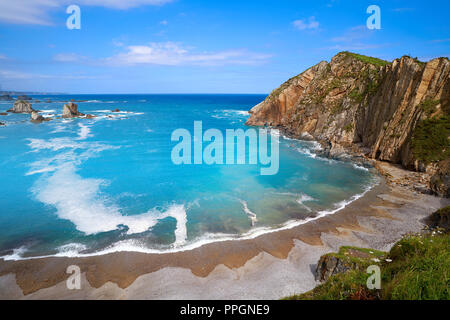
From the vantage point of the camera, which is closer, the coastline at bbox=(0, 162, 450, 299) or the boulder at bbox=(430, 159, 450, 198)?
the coastline at bbox=(0, 162, 450, 299)

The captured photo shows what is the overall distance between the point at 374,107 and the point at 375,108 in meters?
0.60

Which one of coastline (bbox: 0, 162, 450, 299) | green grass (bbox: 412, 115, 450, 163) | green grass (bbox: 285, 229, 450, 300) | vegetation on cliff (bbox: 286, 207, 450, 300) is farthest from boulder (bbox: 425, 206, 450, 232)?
green grass (bbox: 412, 115, 450, 163)

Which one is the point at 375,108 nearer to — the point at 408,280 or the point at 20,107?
the point at 408,280

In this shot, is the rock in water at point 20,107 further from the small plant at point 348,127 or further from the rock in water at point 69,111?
the small plant at point 348,127

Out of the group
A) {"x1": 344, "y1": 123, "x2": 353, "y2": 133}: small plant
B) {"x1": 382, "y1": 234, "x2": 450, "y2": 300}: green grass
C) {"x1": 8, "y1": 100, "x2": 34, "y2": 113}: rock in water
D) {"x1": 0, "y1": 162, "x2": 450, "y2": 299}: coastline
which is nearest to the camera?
{"x1": 382, "y1": 234, "x2": 450, "y2": 300}: green grass

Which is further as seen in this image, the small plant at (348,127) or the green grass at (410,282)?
the small plant at (348,127)

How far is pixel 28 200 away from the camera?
25469mm

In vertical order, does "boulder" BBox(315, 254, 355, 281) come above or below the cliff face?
below

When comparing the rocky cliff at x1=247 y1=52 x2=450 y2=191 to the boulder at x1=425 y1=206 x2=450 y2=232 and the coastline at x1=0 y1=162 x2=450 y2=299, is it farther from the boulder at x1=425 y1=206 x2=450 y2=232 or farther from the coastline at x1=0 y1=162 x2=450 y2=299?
the coastline at x1=0 y1=162 x2=450 y2=299

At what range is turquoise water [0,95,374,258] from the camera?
1909 cm

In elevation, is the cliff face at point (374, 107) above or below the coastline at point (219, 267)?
above

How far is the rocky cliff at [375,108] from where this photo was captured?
3078 cm

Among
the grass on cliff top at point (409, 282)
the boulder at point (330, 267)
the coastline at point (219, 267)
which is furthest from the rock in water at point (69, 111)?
the grass on cliff top at point (409, 282)
